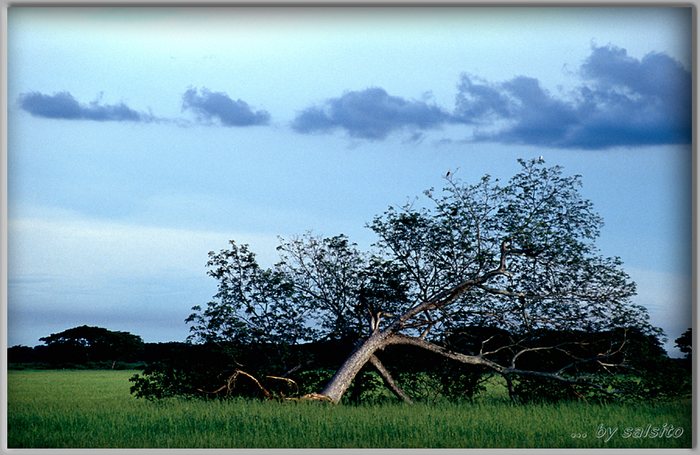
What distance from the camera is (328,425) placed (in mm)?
13039

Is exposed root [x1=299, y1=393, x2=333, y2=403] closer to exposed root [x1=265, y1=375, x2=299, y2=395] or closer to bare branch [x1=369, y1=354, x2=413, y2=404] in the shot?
exposed root [x1=265, y1=375, x2=299, y2=395]

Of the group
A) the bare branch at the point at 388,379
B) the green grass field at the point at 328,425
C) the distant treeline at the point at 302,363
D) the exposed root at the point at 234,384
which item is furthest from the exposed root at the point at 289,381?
the bare branch at the point at 388,379

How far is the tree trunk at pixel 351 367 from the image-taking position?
583 inches

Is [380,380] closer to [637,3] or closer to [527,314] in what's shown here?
[527,314]

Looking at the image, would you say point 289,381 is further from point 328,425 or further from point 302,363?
point 328,425

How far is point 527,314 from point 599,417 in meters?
2.16

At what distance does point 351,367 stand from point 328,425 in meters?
2.00

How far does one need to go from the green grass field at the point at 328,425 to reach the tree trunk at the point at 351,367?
467 millimetres

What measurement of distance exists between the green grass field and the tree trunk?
47 centimetres

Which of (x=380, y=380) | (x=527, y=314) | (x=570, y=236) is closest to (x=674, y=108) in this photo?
(x=570, y=236)

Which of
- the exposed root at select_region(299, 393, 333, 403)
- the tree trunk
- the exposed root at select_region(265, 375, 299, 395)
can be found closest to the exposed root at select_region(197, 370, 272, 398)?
the exposed root at select_region(265, 375, 299, 395)

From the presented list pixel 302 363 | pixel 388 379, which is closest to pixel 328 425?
pixel 388 379

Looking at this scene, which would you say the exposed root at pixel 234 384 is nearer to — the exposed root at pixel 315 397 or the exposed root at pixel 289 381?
the exposed root at pixel 289 381

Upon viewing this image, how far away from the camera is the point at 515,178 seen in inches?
580
